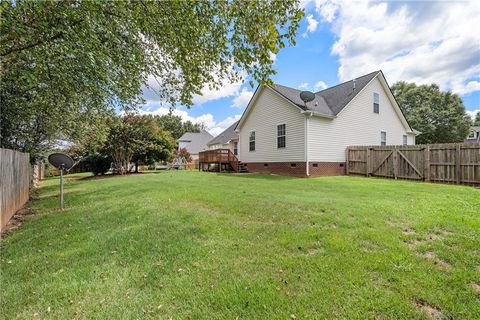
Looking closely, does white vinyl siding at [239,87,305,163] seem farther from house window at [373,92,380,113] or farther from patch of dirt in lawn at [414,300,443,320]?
patch of dirt in lawn at [414,300,443,320]

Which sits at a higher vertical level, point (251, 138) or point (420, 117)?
point (420, 117)

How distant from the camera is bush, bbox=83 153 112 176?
63.7 ft

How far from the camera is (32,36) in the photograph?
479 cm

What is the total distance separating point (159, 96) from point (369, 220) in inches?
247

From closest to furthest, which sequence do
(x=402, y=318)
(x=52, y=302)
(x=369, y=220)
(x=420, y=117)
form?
(x=402, y=318) → (x=52, y=302) → (x=369, y=220) → (x=420, y=117)

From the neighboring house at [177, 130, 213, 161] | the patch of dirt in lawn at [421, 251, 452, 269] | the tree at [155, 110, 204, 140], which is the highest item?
the tree at [155, 110, 204, 140]

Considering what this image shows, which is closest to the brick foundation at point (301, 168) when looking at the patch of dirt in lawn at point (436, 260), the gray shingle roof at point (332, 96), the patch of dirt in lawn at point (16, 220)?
the gray shingle roof at point (332, 96)

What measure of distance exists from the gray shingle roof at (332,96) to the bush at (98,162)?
1404 cm

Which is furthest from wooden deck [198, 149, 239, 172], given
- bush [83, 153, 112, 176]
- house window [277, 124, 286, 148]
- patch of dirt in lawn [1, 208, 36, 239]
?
patch of dirt in lawn [1, 208, 36, 239]

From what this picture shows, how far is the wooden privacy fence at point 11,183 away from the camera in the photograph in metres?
5.52

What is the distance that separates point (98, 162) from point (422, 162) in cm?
2143

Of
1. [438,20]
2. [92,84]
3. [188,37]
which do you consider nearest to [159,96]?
[92,84]

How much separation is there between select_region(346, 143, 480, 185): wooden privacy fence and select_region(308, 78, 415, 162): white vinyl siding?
111cm

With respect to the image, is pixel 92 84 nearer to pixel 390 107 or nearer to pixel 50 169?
pixel 390 107
